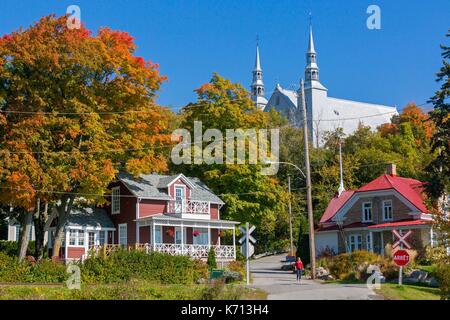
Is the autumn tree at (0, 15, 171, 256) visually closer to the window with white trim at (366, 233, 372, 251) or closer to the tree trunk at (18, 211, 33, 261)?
the tree trunk at (18, 211, 33, 261)

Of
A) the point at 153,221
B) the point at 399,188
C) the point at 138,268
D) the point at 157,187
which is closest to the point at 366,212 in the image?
the point at 399,188

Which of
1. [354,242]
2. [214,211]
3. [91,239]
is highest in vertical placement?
[214,211]

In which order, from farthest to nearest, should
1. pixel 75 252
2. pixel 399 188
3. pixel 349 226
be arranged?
pixel 349 226 → pixel 399 188 → pixel 75 252

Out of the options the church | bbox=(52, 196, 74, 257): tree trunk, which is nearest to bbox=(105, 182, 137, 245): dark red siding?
bbox=(52, 196, 74, 257): tree trunk

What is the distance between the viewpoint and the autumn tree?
42594 mm

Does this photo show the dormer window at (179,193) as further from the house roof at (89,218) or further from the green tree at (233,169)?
the house roof at (89,218)

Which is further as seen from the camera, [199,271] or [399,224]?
[399,224]

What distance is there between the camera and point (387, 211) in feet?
183

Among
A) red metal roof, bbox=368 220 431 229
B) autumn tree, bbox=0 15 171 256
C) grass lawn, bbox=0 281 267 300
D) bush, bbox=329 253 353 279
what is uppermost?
autumn tree, bbox=0 15 171 256

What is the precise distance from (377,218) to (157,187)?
1738cm

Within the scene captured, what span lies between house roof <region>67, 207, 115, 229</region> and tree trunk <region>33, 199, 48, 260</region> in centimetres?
175

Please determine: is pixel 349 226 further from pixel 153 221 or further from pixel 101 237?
pixel 101 237

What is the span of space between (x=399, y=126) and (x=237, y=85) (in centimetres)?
3831
